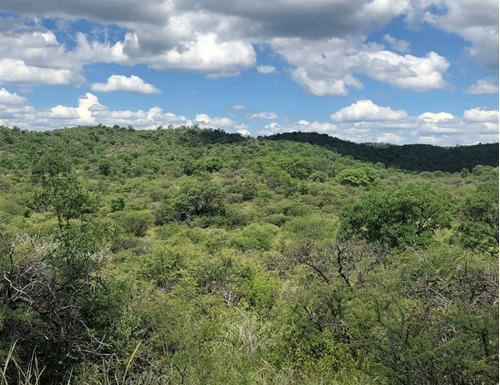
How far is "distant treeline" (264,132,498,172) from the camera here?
118750mm

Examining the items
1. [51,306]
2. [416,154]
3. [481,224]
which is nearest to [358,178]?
[481,224]

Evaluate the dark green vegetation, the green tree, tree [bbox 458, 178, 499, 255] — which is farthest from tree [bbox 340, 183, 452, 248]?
the green tree

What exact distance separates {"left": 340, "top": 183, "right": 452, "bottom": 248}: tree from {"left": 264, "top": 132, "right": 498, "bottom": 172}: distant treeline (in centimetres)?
9344

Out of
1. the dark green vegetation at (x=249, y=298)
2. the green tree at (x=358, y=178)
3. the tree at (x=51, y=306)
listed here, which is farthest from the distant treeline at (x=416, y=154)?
the tree at (x=51, y=306)

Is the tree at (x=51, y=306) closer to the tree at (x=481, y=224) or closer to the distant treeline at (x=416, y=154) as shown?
the tree at (x=481, y=224)

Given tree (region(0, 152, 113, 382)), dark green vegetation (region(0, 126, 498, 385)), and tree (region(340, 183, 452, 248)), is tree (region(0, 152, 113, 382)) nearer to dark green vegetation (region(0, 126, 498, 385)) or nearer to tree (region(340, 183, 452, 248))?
dark green vegetation (region(0, 126, 498, 385))

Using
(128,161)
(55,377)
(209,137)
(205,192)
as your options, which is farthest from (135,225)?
(209,137)

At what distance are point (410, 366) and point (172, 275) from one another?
47.2 feet

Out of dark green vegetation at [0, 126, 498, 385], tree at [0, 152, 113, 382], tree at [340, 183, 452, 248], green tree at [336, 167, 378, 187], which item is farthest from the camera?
green tree at [336, 167, 378, 187]

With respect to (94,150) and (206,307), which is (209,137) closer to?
(94,150)

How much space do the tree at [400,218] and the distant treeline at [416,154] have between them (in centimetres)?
9344

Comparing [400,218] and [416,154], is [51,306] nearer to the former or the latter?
[400,218]

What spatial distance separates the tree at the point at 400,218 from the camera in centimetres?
2502

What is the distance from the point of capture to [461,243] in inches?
970
